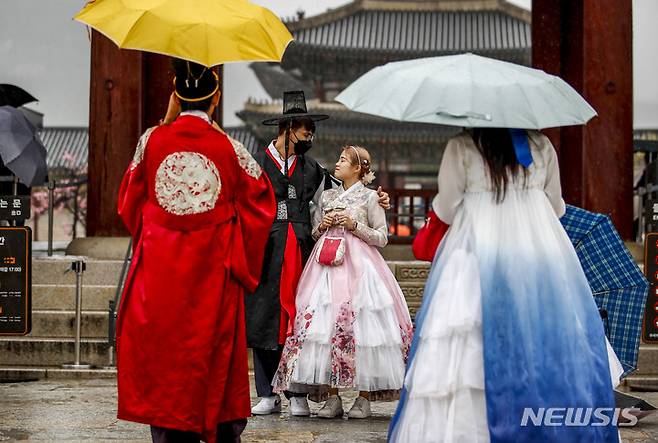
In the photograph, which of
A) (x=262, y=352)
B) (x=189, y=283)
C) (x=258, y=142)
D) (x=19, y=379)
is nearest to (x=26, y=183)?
(x=19, y=379)

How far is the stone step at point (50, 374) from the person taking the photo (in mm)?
8703

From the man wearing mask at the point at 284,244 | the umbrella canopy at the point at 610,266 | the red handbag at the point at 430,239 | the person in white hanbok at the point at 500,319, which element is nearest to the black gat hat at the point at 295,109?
the man wearing mask at the point at 284,244

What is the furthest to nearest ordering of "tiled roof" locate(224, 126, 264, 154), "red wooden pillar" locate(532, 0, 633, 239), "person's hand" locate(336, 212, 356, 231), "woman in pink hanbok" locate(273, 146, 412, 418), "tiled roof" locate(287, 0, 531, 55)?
"tiled roof" locate(287, 0, 531, 55), "tiled roof" locate(224, 126, 264, 154), "red wooden pillar" locate(532, 0, 633, 239), "person's hand" locate(336, 212, 356, 231), "woman in pink hanbok" locate(273, 146, 412, 418)

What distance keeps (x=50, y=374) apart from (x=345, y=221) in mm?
3259

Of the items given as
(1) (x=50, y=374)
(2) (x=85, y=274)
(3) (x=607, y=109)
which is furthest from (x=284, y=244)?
(3) (x=607, y=109)

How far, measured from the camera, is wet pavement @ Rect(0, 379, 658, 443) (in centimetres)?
602

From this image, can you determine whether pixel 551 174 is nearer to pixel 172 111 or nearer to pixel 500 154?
pixel 500 154

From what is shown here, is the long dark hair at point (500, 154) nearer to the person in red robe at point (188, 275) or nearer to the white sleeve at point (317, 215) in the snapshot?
the person in red robe at point (188, 275)

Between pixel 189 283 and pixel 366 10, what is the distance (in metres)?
24.1

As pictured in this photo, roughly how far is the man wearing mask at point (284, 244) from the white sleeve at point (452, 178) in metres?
2.13

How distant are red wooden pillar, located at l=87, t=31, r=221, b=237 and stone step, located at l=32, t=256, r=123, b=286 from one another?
54 centimetres

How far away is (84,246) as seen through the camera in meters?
10.7

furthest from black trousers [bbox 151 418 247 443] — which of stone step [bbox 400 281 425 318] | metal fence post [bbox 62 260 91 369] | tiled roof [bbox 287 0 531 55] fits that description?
tiled roof [bbox 287 0 531 55]

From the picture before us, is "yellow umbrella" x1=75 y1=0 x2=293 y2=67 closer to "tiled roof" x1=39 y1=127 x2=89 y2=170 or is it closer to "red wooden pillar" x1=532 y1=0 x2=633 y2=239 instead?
"red wooden pillar" x1=532 y1=0 x2=633 y2=239
